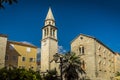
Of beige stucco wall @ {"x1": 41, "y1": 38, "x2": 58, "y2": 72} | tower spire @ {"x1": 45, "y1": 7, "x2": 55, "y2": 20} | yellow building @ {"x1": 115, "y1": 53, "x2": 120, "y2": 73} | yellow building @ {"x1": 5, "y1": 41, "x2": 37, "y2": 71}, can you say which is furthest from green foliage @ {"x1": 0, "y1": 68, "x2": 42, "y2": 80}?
tower spire @ {"x1": 45, "y1": 7, "x2": 55, "y2": 20}

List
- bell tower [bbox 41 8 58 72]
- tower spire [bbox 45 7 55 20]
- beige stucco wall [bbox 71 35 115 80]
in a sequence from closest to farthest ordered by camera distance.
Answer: beige stucco wall [bbox 71 35 115 80]
bell tower [bbox 41 8 58 72]
tower spire [bbox 45 7 55 20]

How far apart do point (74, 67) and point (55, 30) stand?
24877mm

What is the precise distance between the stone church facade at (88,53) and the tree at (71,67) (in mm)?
6556

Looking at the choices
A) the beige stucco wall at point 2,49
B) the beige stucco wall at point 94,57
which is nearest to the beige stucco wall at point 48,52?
the beige stucco wall at point 94,57

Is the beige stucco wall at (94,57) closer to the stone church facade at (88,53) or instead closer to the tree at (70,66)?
the stone church facade at (88,53)

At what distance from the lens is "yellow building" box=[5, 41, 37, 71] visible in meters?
67.2

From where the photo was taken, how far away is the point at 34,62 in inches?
2938

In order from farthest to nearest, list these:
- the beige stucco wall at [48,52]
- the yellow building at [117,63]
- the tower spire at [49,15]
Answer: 1. the tower spire at [49,15]
2. the yellow building at [117,63]
3. the beige stucco wall at [48,52]

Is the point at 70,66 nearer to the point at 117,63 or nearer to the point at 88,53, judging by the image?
the point at 88,53

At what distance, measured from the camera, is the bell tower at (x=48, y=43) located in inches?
2736

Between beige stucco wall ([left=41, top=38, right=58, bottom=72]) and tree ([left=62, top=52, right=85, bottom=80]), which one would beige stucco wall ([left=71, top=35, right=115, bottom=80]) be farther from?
beige stucco wall ([left=41, top=38, right=58, bottom=72])

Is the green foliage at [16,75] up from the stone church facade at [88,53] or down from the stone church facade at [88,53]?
down

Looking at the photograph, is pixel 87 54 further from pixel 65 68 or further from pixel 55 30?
pixel 55 30

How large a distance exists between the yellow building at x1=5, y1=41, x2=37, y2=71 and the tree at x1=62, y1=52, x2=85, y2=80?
19484 millimetres
